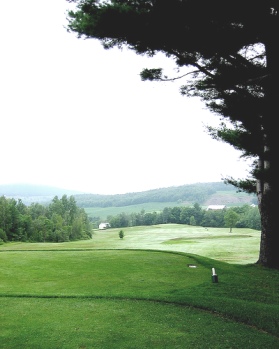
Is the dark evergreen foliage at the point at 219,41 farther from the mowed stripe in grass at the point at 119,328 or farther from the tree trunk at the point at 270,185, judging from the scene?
the mowed stripe in grass at the point at 119,328

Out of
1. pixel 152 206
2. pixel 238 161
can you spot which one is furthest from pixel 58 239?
pixel 152 206

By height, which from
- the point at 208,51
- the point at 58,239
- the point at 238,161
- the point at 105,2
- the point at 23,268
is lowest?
the point at 58,239

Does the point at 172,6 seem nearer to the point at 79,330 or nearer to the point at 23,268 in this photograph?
the point at 79,330

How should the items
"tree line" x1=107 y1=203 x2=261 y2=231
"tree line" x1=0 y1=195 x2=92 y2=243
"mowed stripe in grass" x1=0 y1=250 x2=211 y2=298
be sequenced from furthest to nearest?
"tree line" x1=107 y1=203 x2=261 y2=231
"tree line" x1=0 y1=195 x2=92 y2=243
"mowed stripe in grass" x1=0 y1=250 x2=211 y2=298

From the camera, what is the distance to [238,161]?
17984 millimetres

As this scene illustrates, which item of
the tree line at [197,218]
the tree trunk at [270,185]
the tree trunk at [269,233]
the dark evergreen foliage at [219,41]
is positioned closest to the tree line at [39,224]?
the tree line at [197,218]

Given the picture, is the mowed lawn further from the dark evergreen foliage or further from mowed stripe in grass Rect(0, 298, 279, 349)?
the dark evergreen foliage

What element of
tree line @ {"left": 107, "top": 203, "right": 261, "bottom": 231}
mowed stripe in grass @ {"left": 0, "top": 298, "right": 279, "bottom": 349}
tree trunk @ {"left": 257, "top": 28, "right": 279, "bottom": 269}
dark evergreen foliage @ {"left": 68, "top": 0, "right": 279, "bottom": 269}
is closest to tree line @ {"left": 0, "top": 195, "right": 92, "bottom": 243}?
tree line @ {"left": 107, "top": 203, "right": 261, "bottom": 231}

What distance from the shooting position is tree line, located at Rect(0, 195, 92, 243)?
64.1 meters

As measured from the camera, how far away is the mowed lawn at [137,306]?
5602mm

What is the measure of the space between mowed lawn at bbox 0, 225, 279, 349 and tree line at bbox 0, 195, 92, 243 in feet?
162

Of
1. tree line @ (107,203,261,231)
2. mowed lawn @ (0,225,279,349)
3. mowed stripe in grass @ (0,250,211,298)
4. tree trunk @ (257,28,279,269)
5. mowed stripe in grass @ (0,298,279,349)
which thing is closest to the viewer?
mowed stripe in grass @ (0,298,279,349)

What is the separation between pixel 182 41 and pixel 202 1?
1.26m

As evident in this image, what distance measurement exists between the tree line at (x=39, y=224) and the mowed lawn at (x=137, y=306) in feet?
162
